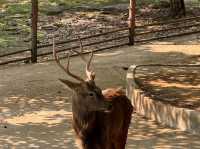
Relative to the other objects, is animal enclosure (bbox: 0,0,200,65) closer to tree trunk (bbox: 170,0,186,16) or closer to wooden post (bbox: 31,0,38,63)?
wooden post (bbox: 31,0,38,63)

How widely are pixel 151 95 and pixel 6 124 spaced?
2502 millimetres

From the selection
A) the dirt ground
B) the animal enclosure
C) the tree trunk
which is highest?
the tree trunk

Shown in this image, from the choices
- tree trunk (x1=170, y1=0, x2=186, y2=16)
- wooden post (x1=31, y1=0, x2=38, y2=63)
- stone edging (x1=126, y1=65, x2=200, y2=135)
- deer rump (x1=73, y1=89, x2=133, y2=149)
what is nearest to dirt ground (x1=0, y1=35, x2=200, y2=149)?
stone edging (x1=126, y1=65, x2=200, y2=135)

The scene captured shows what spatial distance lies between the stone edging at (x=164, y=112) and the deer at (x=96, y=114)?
188 centimetres

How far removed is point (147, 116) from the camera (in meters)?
9.46

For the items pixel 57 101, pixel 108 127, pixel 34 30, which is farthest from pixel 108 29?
pixel 108 127

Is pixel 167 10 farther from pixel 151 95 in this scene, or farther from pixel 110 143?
pixel 110 143

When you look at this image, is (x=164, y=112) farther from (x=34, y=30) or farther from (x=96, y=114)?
(x=34, y=30)

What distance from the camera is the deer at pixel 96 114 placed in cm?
590

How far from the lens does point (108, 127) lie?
6.47 meters

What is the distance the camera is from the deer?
19.4 ft

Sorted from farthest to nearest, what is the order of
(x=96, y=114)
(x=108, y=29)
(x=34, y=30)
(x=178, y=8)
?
(x=178, y=8) < (x=108, y=29) < (x=34, y=30) < (x=96, y=114)

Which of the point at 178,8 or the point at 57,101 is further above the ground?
the point at 178,8

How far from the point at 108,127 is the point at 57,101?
437cm
